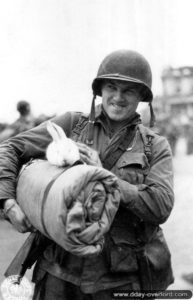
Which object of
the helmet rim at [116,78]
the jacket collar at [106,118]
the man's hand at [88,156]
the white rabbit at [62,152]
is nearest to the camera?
the white rabbit at [62,152]

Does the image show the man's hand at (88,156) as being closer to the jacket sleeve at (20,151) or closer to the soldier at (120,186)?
the soldier at (120,186)

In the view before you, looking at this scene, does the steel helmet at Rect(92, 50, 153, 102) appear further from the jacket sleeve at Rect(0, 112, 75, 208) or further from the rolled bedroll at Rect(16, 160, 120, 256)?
the rolled bedroll at Rect(16, 160, 120, 256)

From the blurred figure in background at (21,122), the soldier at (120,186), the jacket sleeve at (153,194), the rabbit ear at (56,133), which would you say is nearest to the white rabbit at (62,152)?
the rabbit ear at (56,133)

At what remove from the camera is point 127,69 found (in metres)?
2.57

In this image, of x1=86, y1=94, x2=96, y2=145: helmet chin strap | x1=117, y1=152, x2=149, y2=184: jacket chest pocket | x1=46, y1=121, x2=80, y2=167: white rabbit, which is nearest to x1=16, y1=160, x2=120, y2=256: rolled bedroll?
x1=46, y1=121, x2=80, y2=167: white rabbit

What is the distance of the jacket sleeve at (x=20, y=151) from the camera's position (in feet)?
8.13

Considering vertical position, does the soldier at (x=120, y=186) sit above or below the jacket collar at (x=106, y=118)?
below

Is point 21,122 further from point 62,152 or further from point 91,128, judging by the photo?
point 62,152

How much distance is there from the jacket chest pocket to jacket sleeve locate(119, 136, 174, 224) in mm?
42

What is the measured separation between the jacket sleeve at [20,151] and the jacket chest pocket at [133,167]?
426 mm

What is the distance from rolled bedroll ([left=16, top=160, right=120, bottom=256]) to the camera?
187cm

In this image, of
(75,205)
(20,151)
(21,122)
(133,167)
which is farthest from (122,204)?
(21,122)

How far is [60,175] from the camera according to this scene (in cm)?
199

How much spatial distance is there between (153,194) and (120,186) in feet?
0.63
